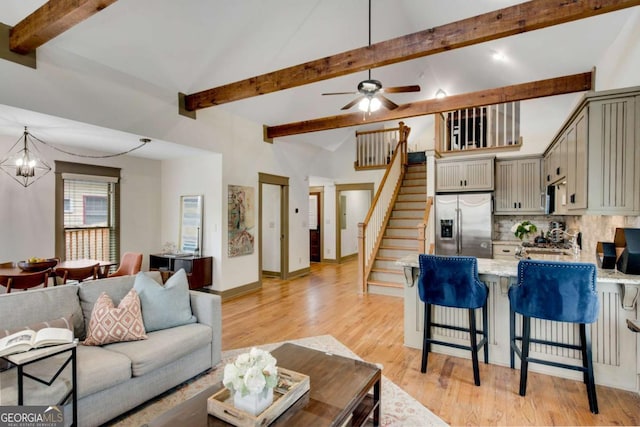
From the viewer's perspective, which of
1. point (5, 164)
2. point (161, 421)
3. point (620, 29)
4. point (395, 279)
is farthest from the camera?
Answer: point (395, 279)

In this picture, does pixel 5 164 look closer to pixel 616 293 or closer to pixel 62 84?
pixel 62 84

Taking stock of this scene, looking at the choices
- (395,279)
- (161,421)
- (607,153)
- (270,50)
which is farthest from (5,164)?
(607,153)

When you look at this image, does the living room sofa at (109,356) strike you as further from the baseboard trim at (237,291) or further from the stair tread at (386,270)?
the stair tread at (386,270)

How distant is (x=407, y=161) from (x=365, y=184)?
124 centimetres

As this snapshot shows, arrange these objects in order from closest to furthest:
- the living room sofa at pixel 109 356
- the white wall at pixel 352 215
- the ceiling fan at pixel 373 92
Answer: the living room sofa at pixel 109 356, the ceiling fan at pixel 373 92, the white wall at pixel 352 215

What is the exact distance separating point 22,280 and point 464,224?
6.76m

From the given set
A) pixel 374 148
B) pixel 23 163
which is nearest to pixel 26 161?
pixel 23 163

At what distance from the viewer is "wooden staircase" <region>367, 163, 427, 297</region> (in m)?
5.77

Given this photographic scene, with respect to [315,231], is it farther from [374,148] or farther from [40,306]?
[40,306]

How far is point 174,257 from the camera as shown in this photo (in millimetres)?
5410

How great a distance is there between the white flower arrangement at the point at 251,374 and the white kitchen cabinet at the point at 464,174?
606cm

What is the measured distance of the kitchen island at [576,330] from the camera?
8.56ft

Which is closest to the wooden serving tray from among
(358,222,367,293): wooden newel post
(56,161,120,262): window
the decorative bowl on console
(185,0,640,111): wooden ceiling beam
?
(185,0,640,111): wooden ceiling beam

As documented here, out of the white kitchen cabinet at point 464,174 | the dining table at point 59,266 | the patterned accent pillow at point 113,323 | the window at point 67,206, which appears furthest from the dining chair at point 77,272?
the white kitchen cabinet at point 464,174
